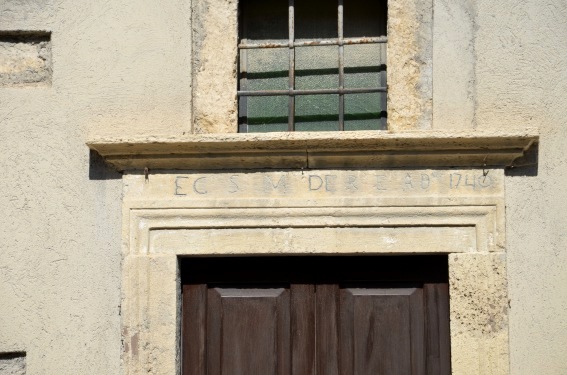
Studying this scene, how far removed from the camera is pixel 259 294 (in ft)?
13.4

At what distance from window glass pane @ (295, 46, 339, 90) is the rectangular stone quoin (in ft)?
4.17

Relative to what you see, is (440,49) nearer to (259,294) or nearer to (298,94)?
(298,94)

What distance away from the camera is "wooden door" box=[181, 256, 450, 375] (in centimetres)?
400

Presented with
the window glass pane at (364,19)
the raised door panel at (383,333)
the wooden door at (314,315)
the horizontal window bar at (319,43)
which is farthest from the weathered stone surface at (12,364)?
the window glass pane at (364,19)

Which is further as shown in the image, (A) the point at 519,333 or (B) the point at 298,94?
(B) the point at 298,94

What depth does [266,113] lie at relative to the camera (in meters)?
4.25

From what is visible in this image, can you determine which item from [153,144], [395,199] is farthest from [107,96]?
[395,199]

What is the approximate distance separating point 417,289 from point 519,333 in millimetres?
520

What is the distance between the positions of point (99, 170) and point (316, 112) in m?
1.14

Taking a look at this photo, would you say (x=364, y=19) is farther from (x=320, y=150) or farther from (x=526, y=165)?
(x=526, y=165)

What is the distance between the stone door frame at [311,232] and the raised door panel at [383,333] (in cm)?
21

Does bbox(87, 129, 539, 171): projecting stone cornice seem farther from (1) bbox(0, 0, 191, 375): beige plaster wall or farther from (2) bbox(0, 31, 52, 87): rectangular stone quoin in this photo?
(2) bbox(0, 31, 52, 87): rectangular stone quoin

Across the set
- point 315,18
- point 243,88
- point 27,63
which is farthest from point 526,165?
point 27,63

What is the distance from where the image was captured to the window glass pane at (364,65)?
421 cm
